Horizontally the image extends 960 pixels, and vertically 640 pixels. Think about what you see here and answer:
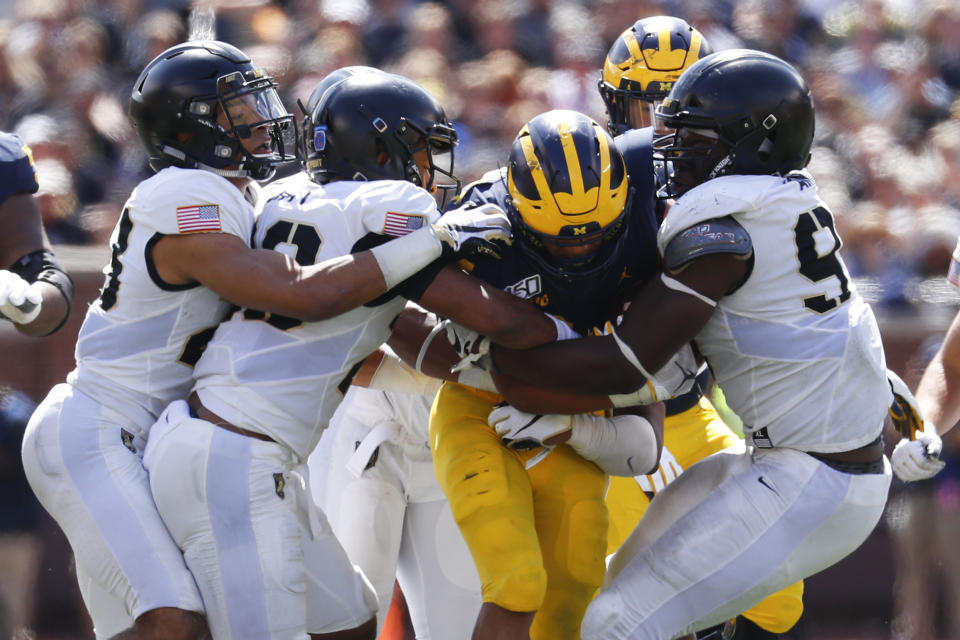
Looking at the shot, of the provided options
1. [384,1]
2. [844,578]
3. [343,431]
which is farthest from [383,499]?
[384,1]

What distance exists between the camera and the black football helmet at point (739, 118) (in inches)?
150

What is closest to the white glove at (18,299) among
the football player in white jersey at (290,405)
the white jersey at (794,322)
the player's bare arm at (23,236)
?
the player's bare arm at (23,236)

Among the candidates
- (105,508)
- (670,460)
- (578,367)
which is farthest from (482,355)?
(670,460)

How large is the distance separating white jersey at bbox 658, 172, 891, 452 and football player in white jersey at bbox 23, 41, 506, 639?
794 mm

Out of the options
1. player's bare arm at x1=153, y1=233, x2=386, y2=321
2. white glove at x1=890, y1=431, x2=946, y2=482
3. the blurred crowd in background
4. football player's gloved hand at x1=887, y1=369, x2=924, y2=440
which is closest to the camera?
player's bare arm at x1=153, y1=233, x2=386, y2=321

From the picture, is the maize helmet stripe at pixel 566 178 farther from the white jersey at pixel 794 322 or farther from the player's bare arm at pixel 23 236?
the player's bare arm at pixel 23 236

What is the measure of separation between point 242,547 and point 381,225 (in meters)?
0.93

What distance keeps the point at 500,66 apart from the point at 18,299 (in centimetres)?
474

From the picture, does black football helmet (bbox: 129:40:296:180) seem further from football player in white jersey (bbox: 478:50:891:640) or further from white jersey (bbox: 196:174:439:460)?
football player in white jersey (bbox: 478:50:891:640)

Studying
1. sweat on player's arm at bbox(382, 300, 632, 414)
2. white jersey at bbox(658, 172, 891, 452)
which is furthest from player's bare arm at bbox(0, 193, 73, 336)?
white jersey at bbox(658, 172, 891, 452)

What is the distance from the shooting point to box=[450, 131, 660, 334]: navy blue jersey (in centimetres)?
393

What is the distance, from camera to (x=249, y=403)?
12.1 feet

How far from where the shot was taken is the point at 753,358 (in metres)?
3.77

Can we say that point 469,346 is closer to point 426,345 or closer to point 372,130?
point 426,345
